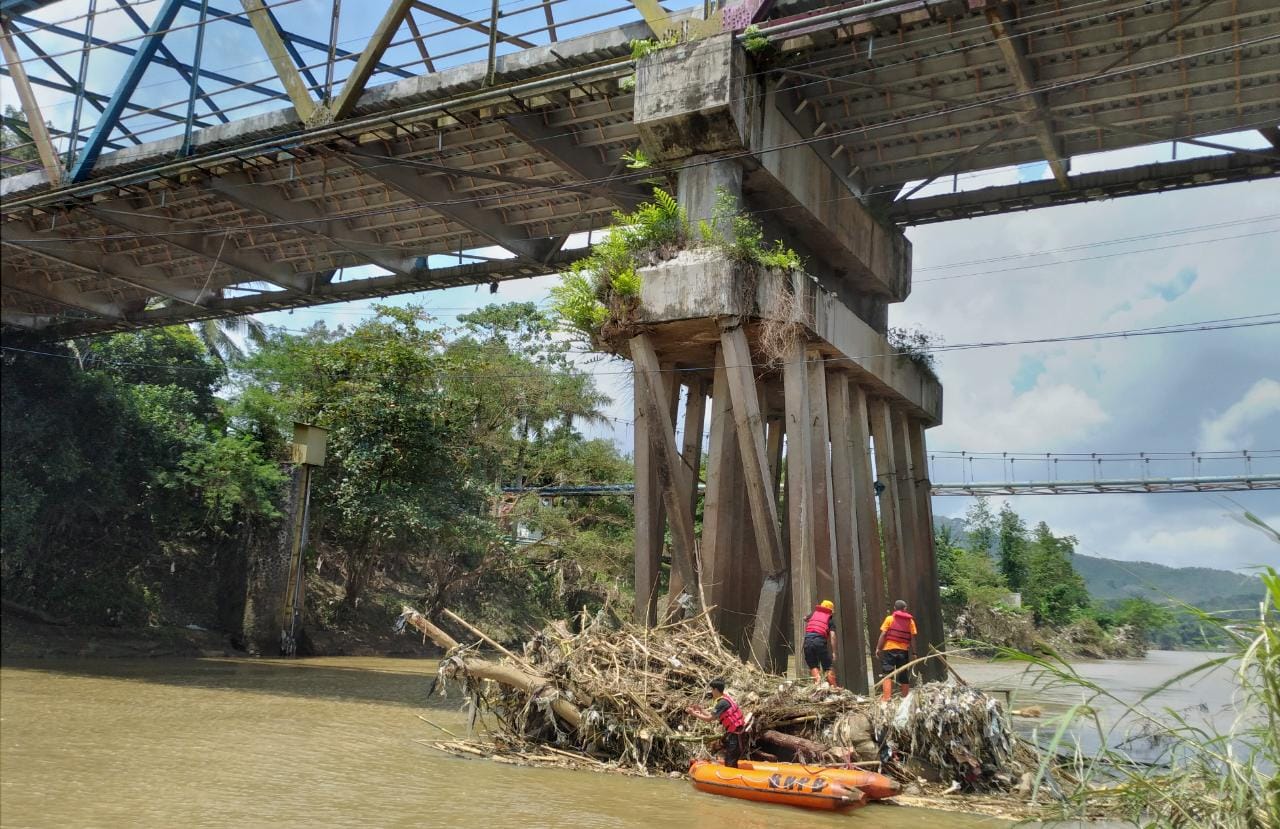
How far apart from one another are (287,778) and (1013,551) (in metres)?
43.4

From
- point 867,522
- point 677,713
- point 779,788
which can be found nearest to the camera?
point 779,788

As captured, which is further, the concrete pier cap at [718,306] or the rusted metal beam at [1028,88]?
the concrete pier cap at [718,306]

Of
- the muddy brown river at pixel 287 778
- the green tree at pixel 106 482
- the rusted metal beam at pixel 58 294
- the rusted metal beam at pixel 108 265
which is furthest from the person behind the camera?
the rusted metal beam at pixel 58 294

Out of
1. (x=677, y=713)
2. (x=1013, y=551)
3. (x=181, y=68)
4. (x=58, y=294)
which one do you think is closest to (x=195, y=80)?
(x=181, y=68)

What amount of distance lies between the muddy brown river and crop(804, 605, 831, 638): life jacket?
2.33 metres

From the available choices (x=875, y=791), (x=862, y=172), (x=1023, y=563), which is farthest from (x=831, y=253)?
(x=1023, y=563)

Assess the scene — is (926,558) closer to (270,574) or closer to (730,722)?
(730,722)

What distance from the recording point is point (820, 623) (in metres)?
13.0

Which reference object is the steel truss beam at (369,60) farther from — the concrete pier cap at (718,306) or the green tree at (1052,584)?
the green tree at (1052,584)

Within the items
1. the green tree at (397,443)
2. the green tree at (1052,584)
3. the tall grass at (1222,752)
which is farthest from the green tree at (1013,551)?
the tall grass at (1222,752)

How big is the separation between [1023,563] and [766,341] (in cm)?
3830

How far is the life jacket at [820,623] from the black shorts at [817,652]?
0.08 m

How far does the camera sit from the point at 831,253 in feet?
59.9

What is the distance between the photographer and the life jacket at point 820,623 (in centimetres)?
1295
